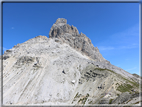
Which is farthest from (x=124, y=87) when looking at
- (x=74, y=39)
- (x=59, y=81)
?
(x=74, y=39)

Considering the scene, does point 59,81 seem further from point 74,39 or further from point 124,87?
point 74,39

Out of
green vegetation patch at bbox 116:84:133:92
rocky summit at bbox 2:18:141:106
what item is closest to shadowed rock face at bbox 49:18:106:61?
rocky summit at bbox 2:18:141:106

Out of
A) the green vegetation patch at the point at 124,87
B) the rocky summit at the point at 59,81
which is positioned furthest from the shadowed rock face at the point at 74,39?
the green vegetation patch at the point at 124,87

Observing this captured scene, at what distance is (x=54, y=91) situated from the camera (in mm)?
37438

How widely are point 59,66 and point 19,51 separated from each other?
100 ft

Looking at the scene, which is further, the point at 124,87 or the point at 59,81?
the point at 59,81

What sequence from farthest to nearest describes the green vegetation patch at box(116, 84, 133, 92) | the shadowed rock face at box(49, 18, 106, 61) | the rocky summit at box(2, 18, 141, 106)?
the shadowed rock face at box(49, 18, 106, 61) < the rocky summit at box(2, 18, 141, 106) < the green vegetation patch at box(116, 84, 133, 92)

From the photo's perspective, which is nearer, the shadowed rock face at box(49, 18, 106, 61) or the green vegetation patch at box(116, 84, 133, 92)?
the green vegetation patch at box(116, 84, 133, 92)

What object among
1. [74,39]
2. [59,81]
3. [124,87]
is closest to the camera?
[124,87]

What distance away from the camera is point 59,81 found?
41.6 m

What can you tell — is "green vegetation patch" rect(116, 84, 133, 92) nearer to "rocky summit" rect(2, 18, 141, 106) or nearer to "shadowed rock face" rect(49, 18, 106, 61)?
"rocky summit" rect(2, 18, 141, 106)

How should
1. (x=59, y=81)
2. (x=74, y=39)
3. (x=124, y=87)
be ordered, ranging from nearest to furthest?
1. (x=124, y=87)
2. (x=59, y=81)
3. (x=74, y=39)

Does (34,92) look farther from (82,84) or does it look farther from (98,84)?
(98,84)

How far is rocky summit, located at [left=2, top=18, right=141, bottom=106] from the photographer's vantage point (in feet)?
108
